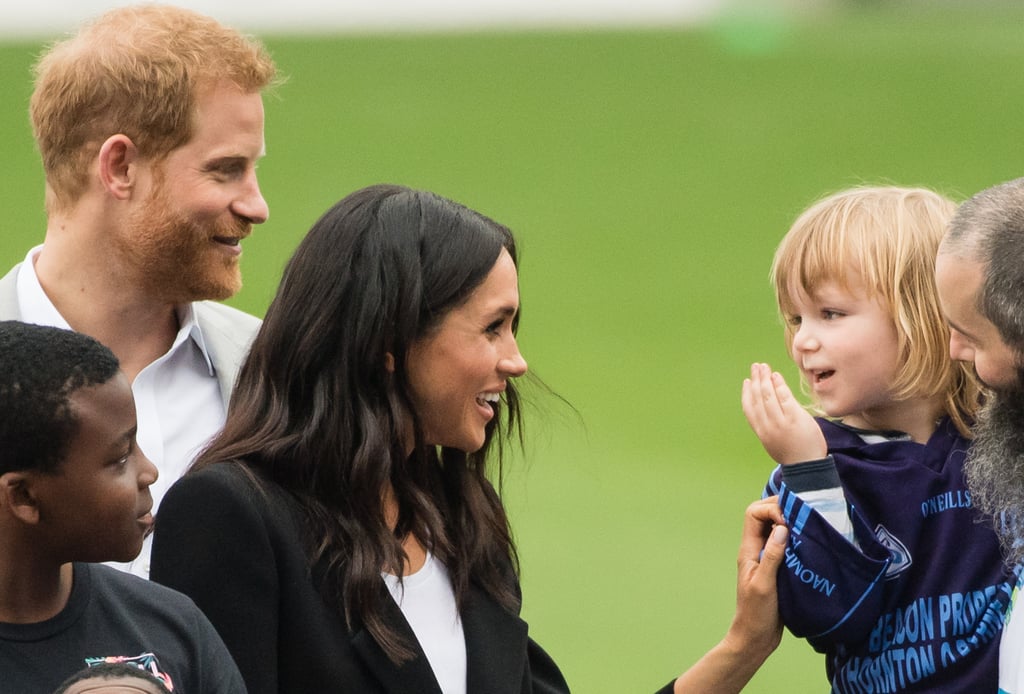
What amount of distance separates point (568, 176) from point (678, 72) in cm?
333

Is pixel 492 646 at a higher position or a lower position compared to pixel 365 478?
lower

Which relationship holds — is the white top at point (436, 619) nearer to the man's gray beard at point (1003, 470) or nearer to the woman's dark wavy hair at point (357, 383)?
the woman's dark wavy hair at point (357, 383)

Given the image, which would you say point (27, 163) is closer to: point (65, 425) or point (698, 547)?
point (698, 547)

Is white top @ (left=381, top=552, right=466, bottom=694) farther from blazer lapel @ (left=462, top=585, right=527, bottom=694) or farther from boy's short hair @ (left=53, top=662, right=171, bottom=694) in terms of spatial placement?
boy's short hair @ (left=53, top=662, right=171, bottom=694)

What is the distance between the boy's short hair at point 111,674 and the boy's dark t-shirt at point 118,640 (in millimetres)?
37

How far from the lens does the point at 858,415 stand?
2.88 m

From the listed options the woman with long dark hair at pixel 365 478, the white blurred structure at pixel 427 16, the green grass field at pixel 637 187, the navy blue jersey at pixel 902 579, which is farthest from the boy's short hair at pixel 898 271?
the white blurred structure at pixel 427 16

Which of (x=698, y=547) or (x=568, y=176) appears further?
(x=568, y=176)

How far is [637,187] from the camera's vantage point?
15.0m

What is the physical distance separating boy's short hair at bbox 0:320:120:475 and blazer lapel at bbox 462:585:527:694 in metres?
0.69

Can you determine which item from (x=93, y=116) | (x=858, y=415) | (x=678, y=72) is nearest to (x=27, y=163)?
(x=678, y=72)

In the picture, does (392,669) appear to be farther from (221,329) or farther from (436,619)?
(221,329)

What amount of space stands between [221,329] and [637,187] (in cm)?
1190

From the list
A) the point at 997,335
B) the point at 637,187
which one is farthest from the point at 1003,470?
the point at 637,187
